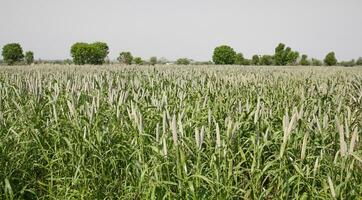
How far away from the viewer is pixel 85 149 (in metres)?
3.34

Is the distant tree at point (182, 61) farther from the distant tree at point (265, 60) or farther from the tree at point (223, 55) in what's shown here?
the distant tree at point (265, 60)

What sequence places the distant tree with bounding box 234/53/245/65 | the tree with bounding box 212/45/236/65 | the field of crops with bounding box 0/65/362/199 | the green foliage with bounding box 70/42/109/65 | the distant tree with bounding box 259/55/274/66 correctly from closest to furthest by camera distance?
the field of crops with bounding box 0/65/362/199 < the green foliage with bounding box 70/42/109/65 < the tree with bounding box 212/45/236/65 < the distant tree with bounding box 259/55/274/66 < the distant tree with bounding box 234/53/245/65

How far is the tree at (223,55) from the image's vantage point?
5738cm

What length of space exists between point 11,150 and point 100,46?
185ft

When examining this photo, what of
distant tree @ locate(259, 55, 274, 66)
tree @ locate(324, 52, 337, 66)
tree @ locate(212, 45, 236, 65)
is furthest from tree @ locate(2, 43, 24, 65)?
tree @ locate(324, 52, 337, 66)

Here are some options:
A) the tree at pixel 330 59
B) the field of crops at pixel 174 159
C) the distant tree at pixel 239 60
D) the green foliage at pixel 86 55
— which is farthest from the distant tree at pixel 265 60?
the field of crops at pixel 174 159

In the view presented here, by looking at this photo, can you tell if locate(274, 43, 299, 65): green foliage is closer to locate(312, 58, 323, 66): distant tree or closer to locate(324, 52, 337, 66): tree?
locate(312, 58, 323, 66): distant tree

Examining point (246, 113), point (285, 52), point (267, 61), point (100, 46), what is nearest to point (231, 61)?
point (267, 61)

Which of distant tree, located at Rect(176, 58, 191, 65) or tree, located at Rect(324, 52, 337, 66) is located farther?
tree, located at Rect(324, 52, 337, 66)

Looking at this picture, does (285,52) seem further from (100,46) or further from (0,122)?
(0,122)

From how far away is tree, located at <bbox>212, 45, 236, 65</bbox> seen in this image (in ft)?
188

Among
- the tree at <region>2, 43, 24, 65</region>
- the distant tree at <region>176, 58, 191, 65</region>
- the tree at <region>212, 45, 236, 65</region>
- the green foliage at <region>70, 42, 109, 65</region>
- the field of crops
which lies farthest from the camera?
the tree at <region>212, 45, 236, 65</region>

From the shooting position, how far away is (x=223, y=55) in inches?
2258

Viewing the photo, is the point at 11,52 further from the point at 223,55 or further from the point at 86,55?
the point at 223,55
